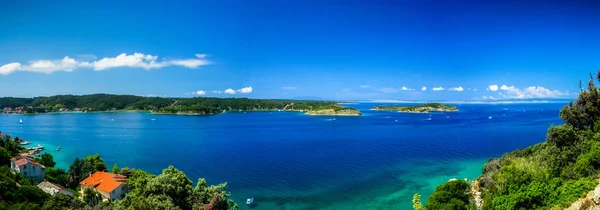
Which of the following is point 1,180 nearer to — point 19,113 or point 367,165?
point 367,165

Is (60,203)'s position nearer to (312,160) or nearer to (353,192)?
(353,192)

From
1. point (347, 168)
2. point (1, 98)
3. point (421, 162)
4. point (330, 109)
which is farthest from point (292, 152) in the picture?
point (1, 98)

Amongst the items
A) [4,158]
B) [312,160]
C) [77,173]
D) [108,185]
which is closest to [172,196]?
[108,185]

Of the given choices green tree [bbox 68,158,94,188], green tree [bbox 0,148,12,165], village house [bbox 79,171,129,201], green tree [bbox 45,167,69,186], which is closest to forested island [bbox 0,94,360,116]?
green tree [bbox 0,148,12,165]

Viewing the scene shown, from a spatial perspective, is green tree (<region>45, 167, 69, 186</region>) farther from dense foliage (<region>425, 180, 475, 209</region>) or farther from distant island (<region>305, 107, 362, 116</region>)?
distant island (<region>305, 107, 362, 116</region>)

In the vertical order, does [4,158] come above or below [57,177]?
above

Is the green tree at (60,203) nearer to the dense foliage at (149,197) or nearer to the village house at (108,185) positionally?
the dense foliage at (149,197)

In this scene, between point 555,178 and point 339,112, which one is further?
point 339,112
